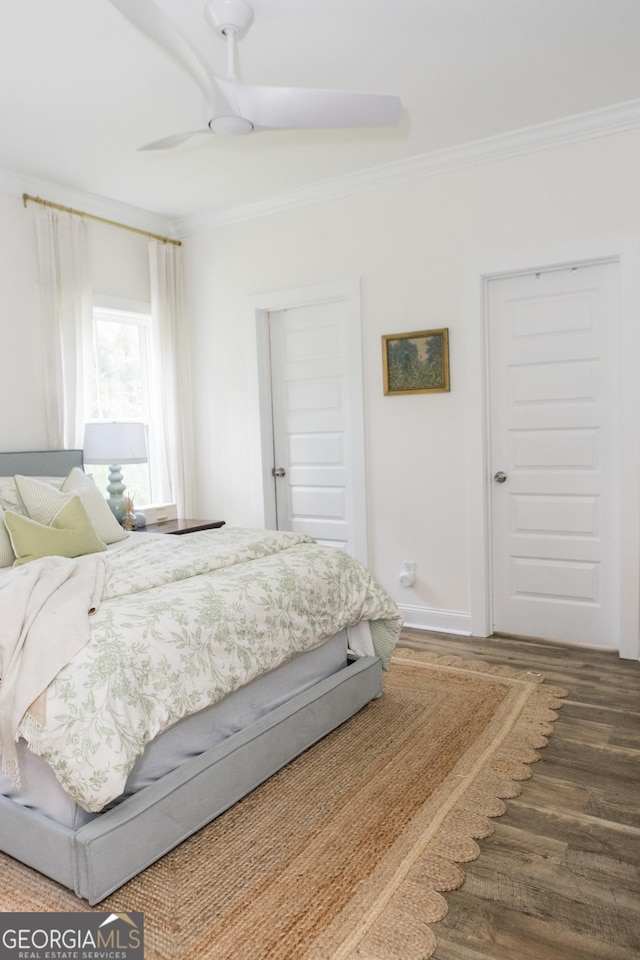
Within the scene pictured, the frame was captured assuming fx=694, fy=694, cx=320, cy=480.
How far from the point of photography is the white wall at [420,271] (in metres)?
3.60

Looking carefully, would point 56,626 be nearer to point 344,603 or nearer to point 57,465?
point 344,603

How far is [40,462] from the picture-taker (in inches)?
157

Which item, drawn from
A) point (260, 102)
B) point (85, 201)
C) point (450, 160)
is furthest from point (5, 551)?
→ point (450, 160)

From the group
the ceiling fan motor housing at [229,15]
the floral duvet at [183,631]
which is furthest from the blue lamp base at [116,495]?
the ceiling fan motor housing at [229,15]

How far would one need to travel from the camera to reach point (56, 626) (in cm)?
191

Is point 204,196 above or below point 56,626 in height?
above

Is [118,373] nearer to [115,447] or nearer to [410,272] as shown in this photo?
[115,447]

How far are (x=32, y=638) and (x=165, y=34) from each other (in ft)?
5.84

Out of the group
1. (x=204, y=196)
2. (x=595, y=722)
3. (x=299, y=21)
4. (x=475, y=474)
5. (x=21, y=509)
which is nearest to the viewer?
(x=299, y=21)

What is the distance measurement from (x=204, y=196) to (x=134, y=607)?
10.6 feet

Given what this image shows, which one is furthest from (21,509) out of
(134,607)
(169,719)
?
(169,719)

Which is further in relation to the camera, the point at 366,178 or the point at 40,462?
the point at 366,178

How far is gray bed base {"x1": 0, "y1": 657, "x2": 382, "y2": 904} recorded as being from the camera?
1784 millimetres

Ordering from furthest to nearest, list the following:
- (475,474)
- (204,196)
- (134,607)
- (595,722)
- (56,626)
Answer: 1. (204,196)
2. (475,474)
3. (595,722)
4. (134,607)
5. (56,626)
